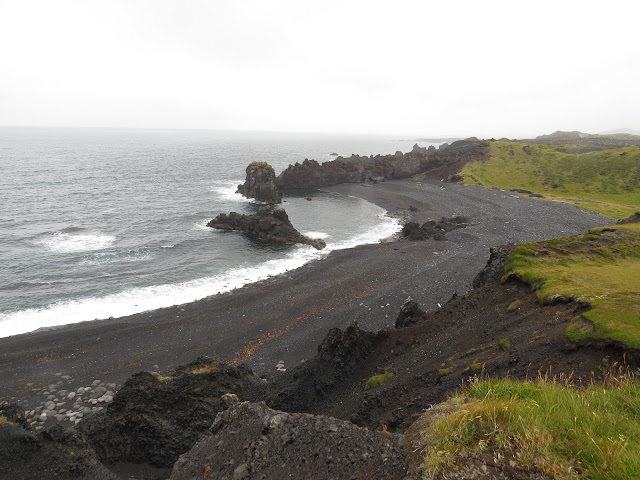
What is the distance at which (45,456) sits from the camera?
13.0m

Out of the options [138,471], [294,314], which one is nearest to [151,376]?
[138,471]

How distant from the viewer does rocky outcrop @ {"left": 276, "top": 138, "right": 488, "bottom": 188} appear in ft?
353

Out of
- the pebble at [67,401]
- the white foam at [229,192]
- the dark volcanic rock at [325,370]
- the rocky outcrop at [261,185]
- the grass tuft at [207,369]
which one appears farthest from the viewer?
the white foam at [229,192]

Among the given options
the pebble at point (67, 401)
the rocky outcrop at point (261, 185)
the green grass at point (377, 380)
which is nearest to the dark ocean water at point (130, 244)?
the rocky outcrop at point (261, 185)

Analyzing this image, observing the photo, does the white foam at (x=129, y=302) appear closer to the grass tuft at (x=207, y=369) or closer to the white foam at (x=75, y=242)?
the white foam at (x=75, y=242)

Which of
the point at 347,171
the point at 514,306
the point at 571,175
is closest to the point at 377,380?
the point at 514,306

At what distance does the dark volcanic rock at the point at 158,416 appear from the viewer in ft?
54.4

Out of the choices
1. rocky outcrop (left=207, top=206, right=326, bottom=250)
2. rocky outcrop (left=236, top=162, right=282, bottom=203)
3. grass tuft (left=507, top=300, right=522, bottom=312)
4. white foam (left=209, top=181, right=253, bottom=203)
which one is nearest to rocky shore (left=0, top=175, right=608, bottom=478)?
grass tuft (left=507, top=300, right=522, bottom=312)

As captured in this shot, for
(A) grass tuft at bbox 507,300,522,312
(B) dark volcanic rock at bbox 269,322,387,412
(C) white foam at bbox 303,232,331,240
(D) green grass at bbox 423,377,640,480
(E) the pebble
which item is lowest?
(E) the pebble

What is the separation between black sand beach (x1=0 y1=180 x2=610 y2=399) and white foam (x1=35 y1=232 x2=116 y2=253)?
2407 cm

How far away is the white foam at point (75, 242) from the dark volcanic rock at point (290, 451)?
5097 cm

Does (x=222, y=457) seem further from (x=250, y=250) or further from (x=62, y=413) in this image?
(x=250, y=250)

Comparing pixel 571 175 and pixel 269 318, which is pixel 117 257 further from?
pixel 571 175

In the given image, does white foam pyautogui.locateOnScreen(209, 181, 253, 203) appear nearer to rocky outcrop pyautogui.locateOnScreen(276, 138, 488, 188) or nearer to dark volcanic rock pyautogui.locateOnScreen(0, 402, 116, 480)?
rocky outcrop pyautogui.locateOnScreen(276, 138, 488, 188)
